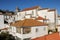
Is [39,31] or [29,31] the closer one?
[29,31]

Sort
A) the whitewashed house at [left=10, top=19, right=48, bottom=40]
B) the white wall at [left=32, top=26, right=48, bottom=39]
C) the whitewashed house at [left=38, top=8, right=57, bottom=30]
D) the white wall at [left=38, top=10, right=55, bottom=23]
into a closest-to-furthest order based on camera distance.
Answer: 1. the whitewashed house at [left=10, top=19, right=48, bottom=40]
2. the white wall at [left=32, top=26, right=48, bottom=39]
3. the whitewashed house at [left=38, top=8, right=57, bottom=30]
4. the white wall at [left=38, top=10, right=55, bottom=23]

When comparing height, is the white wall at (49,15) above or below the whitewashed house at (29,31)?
above

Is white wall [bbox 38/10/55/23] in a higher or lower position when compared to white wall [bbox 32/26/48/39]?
higher

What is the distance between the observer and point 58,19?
39.4 metres

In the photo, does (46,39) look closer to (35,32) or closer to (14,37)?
(35,32)

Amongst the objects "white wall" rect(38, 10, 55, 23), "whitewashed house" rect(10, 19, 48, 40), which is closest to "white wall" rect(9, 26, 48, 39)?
"whitewashed house" rect(10, 19, 48, 40)

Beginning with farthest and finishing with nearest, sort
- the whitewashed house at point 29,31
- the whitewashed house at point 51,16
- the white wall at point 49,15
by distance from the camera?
the white wall at point 49,15 → the whitewashed house at point 51,16 → the whitewashed house at point 29,31

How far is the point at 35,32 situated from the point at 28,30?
1.45 metres

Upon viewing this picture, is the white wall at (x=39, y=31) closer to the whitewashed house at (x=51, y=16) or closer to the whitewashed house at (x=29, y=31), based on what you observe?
the whitewashed house at (x=29, y=31)

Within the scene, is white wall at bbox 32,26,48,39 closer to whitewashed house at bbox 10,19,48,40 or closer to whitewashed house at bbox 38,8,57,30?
whitewashed house at bbox 10,19,48,40

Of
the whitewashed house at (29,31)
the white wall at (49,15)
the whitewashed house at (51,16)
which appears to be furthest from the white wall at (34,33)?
the white wall at (49,15)

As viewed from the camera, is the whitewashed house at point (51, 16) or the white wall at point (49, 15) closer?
the whitewashed house at point (51, 16)

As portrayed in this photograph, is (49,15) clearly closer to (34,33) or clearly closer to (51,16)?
(51,16)

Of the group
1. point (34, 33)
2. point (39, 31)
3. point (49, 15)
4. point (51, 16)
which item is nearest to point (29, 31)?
point (34, 33)
